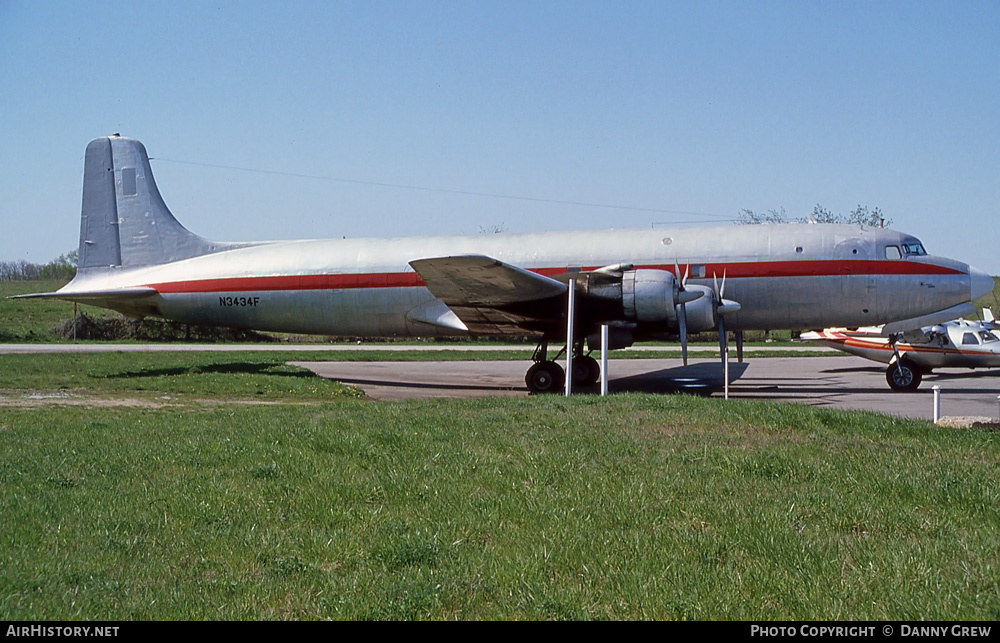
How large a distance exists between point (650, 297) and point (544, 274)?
132 inches

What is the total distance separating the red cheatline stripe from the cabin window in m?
2.95

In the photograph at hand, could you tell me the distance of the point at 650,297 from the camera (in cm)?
1675

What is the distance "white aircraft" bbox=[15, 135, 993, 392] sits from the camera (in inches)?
678

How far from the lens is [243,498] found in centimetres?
640

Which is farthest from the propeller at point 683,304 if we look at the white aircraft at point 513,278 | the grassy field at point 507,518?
the grassy field at point 507,518

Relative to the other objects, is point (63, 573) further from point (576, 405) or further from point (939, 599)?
point (576, 405)

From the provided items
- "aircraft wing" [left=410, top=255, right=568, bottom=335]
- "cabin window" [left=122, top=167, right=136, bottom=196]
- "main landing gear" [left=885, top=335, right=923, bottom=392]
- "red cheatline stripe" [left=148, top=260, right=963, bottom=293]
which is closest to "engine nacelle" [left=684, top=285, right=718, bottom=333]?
"red cheatline stripe" [left=148, top=260, right=963, bottom=293]

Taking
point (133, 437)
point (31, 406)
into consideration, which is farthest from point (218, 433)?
point (31, 406)

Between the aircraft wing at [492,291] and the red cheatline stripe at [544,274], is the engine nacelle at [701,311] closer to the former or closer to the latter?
the red cheatline stripe at [544,274]

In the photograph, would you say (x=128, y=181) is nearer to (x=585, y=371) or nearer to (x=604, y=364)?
(x=585, y=371)

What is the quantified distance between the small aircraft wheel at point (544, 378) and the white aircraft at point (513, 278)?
0.03m

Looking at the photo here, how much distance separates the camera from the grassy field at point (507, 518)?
4.41m

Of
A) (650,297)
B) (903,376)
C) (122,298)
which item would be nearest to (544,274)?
(650,297)
